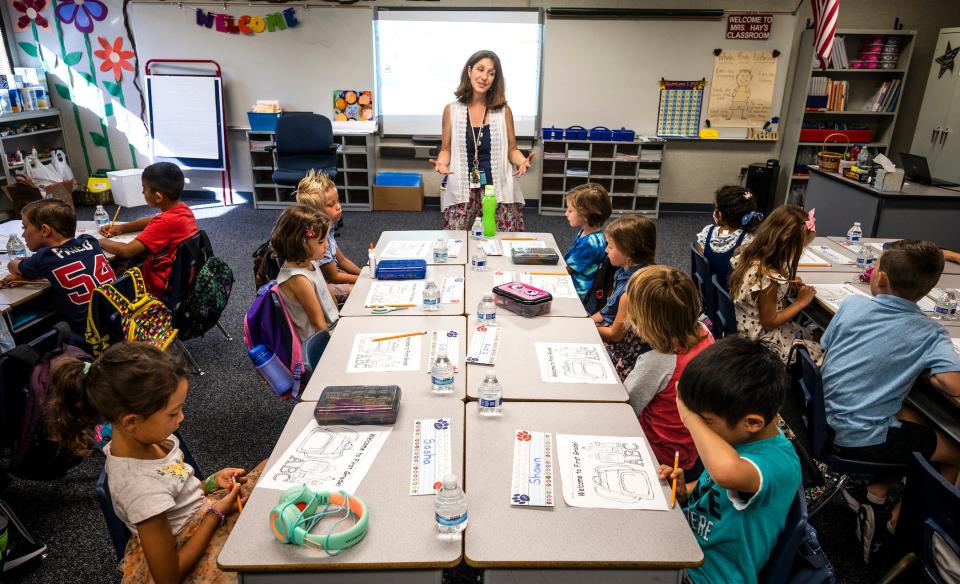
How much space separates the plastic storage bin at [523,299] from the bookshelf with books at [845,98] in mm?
5192

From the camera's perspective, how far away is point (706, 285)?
324 cm

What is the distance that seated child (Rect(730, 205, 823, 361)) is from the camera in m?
2.66

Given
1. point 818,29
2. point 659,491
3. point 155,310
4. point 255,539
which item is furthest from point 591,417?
point 818,29

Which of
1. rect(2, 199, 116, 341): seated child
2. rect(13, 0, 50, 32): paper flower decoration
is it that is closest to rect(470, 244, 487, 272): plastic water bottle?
rect(2, 199, 116, 341): seated child

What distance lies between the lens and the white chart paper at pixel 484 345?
2.08 m

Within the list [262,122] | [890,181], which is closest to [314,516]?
[890,181]

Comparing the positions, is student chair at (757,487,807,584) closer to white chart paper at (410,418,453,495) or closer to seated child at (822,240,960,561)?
white chart paper at (410,418,453,495)

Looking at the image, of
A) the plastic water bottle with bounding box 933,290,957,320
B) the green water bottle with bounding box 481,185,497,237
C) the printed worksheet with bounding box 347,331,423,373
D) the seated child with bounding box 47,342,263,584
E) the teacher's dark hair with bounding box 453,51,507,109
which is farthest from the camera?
the teacher's dark hair with bounding box 453,51,507,109

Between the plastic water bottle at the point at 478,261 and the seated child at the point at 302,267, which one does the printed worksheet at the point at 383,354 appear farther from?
the plastic water bottle at the point at 478,261

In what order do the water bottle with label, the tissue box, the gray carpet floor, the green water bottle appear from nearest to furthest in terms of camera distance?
1. the gray carpet floor
2. the water bottle with label
3. the green water bottle
4. the tissue box

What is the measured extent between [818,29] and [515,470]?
5453mm

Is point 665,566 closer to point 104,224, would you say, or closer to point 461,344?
point 461,344

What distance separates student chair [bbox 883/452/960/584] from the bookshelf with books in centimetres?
566

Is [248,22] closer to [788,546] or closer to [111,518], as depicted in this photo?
[111,518]
